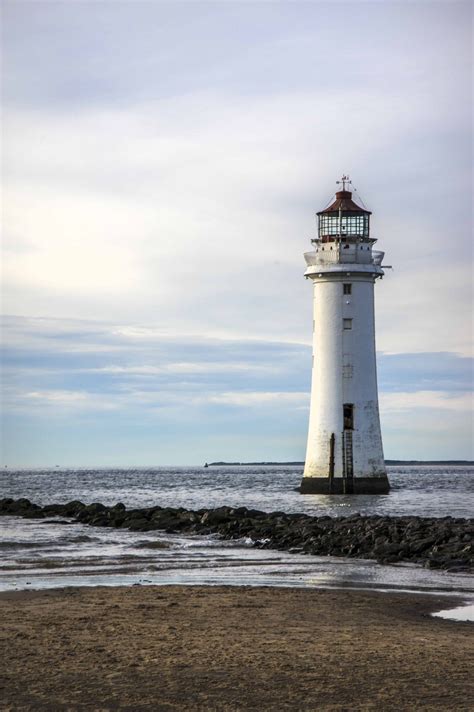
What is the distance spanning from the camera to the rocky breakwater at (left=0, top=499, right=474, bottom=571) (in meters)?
18.8

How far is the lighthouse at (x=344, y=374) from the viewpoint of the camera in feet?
110

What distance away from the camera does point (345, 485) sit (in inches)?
1334

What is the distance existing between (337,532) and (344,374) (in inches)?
484

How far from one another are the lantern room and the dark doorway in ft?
19.0

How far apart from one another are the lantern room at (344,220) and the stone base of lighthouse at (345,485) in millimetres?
7970

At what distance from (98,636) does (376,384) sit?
2506 centimetres

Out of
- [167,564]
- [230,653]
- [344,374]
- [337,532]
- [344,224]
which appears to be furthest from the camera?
[344,224]

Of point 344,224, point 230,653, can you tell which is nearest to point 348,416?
point 344,224

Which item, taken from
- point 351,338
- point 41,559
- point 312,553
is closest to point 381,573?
point 312,553

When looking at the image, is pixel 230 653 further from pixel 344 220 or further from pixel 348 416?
pixel 344 220

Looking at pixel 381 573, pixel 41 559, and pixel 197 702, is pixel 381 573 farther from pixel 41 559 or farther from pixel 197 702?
pixel 197 702

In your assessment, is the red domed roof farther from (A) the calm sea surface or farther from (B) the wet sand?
(B) the wet sand

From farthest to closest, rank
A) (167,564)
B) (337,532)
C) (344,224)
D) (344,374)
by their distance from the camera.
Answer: (344,224) → (344,374) → (337,532) → (167,564)

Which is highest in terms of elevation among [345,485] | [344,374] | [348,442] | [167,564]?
[344,374]
